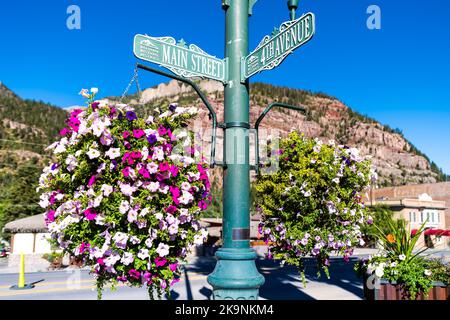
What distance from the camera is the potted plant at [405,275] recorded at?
23.0ft

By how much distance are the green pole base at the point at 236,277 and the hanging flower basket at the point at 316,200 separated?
20.4ft

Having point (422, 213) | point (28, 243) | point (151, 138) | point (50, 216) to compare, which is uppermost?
point (151, 138)

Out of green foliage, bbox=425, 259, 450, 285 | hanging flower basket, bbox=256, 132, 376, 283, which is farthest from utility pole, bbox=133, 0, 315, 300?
hanging flower basket, bbox=256, 132, 376, 283

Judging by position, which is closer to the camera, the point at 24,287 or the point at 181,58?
the point at 181,58

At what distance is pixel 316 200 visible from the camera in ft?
32.2

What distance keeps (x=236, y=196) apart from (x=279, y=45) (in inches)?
56.5

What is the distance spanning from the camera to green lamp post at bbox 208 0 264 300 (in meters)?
3.57

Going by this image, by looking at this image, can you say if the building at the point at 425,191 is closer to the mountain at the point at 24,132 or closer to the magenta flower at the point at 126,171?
the mountain at the point at 24,132

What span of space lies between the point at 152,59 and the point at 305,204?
6.87 metres

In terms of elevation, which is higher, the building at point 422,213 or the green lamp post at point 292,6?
the green lamp post at point 292,6

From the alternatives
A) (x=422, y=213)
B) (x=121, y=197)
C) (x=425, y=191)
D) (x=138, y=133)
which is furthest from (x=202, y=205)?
(x=425, y=191)

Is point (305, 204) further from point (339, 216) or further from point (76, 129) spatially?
point (76, 129)

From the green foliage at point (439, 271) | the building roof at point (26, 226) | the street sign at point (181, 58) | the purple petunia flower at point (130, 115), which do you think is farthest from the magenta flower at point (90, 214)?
the building roof at point (26, 226)

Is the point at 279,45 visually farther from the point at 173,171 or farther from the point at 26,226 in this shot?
the point at 26,226
